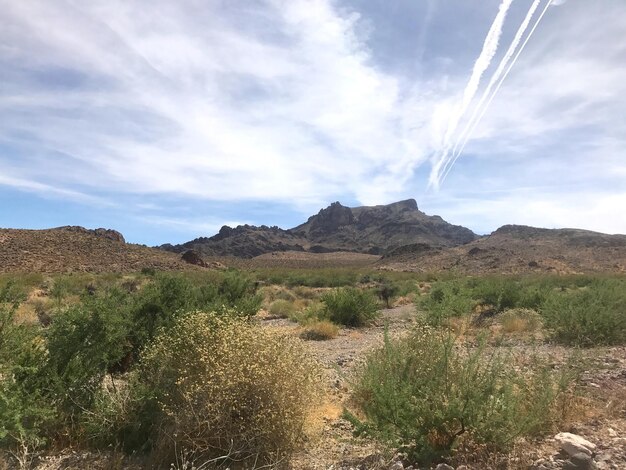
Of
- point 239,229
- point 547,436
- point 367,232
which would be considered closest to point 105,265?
point 547,436

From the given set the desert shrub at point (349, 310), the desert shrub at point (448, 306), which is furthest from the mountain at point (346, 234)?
the desert shrub at point (448, 306)

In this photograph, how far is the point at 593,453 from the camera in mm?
4426

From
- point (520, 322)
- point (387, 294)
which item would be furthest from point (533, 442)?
point (387, 294)

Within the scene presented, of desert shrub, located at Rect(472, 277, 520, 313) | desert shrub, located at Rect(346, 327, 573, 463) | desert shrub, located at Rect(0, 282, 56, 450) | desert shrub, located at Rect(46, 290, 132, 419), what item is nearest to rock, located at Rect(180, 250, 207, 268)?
desert shrub, located at Rect(472, 277, 520, 313)

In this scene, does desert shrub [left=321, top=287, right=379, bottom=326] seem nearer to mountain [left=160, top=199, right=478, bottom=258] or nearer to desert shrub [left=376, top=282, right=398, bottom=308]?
desert shrub [left=376, top=282, right=398, bottom=308]

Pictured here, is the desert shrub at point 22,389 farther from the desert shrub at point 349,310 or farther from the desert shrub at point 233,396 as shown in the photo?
the desert shrub at point 349,310

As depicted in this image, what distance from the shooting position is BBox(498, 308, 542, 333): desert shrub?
44.9 feet

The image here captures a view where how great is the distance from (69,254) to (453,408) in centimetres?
4386

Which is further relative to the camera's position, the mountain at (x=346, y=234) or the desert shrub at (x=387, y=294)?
the mountain at (x=346, y=234)

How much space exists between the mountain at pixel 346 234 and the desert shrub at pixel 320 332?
10148 centimetres

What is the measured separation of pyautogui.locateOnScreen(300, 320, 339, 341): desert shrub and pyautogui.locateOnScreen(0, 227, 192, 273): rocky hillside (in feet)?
96.0

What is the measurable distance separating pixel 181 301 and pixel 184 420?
4076 mm

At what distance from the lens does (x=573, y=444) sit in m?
4.36

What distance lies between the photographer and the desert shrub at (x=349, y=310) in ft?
55.5
